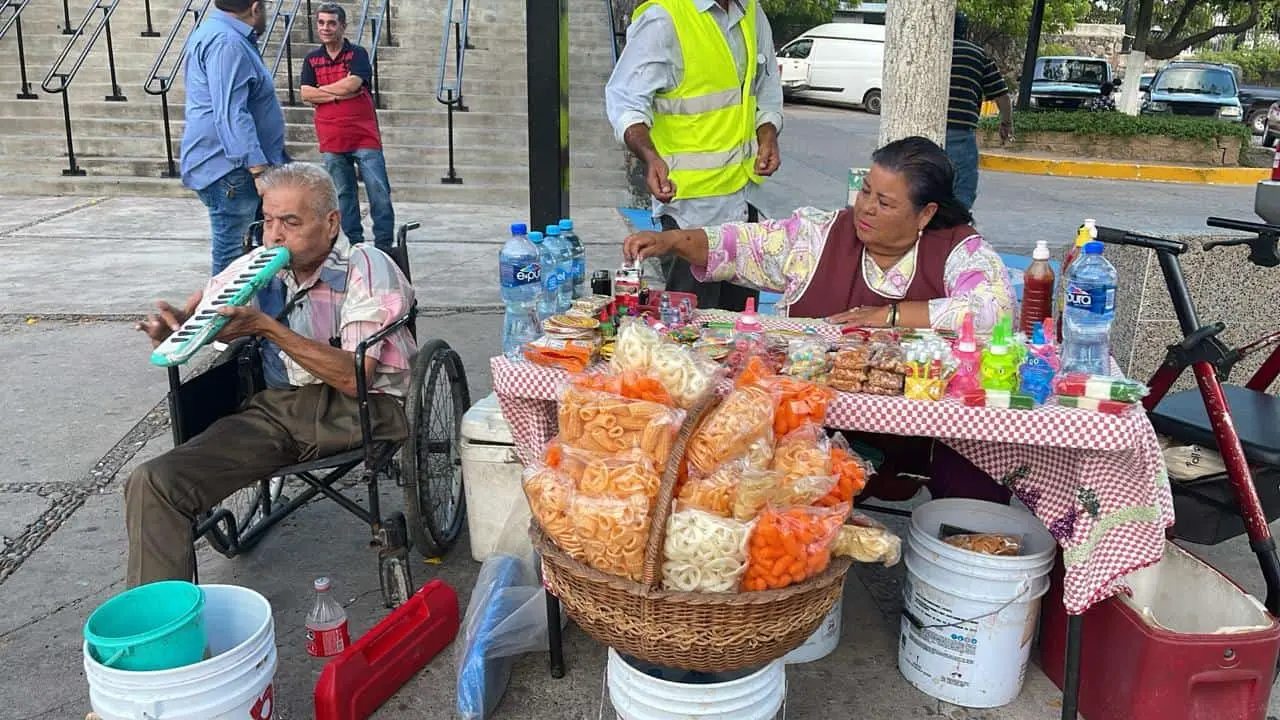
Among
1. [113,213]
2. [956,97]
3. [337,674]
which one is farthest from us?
[113,213]

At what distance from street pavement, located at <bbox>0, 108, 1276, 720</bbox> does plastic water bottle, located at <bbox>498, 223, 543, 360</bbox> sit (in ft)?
2.99

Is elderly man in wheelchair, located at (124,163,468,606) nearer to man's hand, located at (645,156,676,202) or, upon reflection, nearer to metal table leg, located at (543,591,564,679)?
metal table leg, located at (543,591,564,679)

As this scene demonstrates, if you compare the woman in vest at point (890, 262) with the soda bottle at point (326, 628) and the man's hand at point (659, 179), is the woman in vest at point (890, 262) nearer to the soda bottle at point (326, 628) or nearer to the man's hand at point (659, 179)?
the man's hand at point (659, 179)

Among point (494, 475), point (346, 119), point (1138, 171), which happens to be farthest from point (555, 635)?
point (1138, 171)

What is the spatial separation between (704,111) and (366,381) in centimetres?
197

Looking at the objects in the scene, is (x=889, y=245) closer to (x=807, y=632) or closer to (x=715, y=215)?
(x=715, y=215)

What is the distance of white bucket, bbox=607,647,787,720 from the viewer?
2.31 metres

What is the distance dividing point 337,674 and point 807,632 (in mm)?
1195

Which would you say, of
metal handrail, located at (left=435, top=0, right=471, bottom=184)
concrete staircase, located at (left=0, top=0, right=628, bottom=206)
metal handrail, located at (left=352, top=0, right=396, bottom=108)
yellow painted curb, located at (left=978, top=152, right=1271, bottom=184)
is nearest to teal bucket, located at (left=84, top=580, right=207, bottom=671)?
metal handrail, located at (left=435, top=0, right=471, bottom=184)

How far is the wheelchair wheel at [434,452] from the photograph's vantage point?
3150mm

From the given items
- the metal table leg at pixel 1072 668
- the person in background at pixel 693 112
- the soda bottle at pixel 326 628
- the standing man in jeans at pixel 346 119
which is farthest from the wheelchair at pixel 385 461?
the standing man in jeans at pixel 346 119

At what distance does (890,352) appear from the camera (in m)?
2.73

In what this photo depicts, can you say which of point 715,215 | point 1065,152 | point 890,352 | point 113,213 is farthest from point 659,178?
point 1065,152

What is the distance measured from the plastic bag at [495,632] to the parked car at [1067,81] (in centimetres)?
2083
